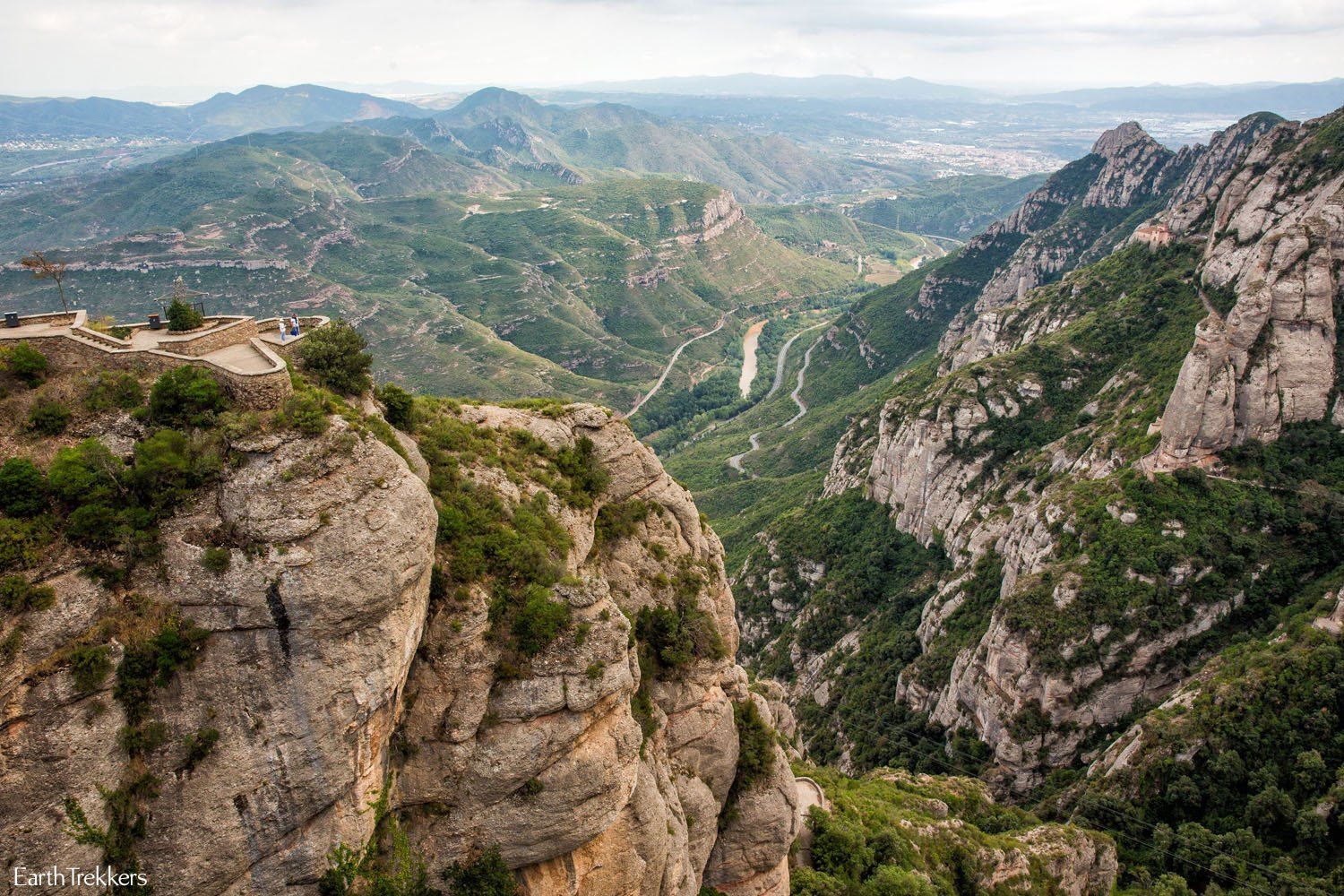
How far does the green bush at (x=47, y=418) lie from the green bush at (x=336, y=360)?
785 cm

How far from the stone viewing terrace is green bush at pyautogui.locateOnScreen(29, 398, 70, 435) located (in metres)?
2.03

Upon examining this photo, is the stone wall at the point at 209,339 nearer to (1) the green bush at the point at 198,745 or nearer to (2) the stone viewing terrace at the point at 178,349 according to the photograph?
(2) the stone viewing terrace at the point at 178,349

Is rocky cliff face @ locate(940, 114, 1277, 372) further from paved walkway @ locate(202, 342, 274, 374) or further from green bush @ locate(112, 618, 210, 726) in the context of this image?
green bush @ locate(112, 618, 210, 726)

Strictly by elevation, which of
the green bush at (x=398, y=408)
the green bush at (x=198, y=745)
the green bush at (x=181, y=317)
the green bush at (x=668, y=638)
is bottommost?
the green bush at (x=668, y=638)

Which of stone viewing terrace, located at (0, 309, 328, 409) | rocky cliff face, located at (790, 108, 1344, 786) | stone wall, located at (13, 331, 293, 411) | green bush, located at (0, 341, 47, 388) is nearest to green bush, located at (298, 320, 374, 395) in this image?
stone viewing terrace, located at (0, 309, 328, 409)

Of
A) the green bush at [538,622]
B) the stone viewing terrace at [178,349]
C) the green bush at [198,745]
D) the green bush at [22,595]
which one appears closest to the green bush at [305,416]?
the stone viewing terrace at [178,349]

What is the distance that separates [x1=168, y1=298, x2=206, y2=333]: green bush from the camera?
1276 inches

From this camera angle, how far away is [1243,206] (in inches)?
3809

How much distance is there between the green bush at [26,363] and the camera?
24734 mm

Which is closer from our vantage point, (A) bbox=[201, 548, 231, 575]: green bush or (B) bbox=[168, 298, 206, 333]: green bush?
(A) bbox=[201, 548, 231, 575]: green bush

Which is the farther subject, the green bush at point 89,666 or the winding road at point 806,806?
the winding road at point 806,806

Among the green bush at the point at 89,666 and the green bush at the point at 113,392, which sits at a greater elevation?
the green bush at the point at 113,392

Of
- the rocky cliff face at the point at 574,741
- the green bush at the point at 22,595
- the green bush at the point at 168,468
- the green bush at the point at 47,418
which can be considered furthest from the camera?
the rocky cliff face at the point at 574,741

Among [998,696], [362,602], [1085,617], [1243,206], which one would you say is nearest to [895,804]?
Answer: [998,696]
